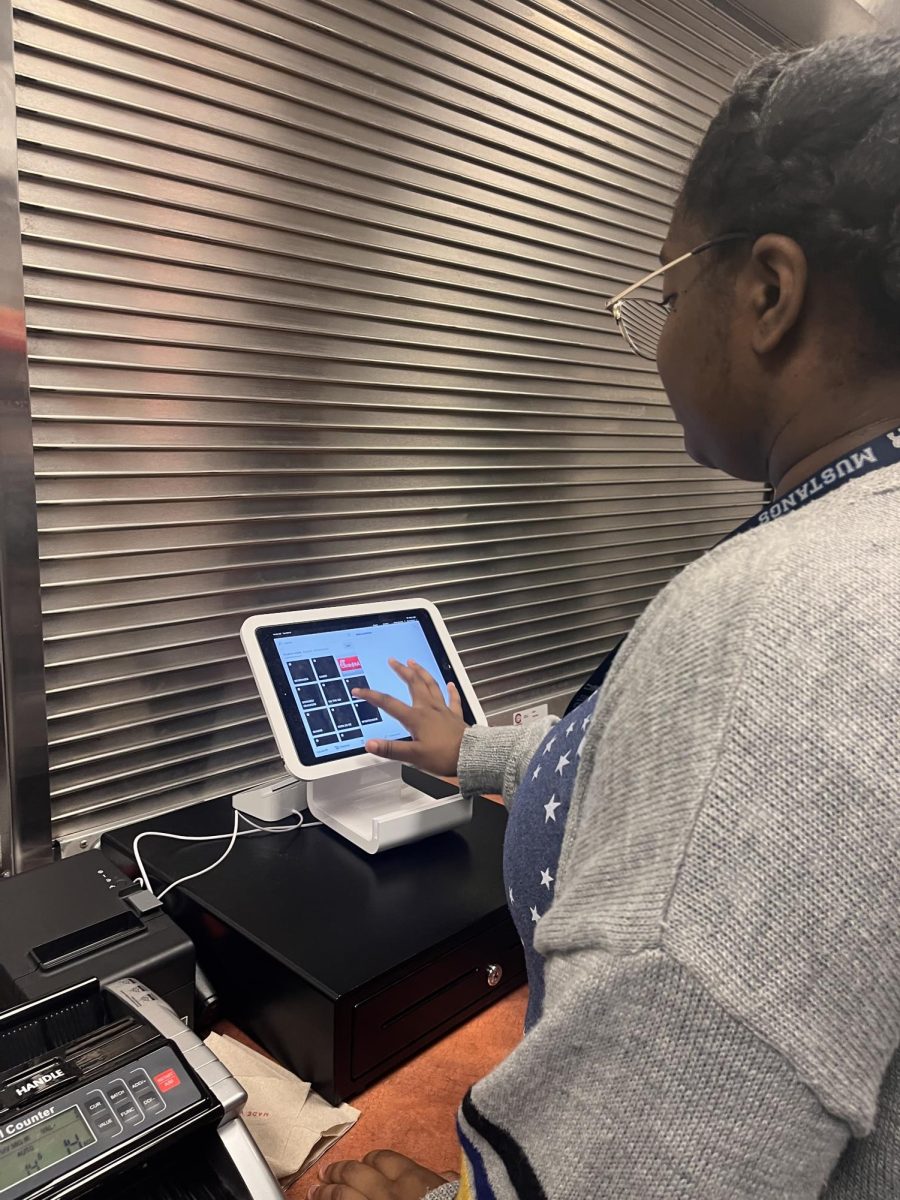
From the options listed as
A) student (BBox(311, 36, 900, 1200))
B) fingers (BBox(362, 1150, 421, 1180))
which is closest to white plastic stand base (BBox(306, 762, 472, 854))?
fingers (BBox(362, 1150, 421, 1180))

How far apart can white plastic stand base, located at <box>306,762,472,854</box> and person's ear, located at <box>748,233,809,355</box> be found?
2.57 ft

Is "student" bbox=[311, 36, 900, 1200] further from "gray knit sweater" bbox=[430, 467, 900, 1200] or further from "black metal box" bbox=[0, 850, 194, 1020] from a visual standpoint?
"black metal box" bbox=[0, 850, 194, 1020]

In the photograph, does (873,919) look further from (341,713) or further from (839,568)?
(341,713)

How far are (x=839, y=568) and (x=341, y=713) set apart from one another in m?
0.83

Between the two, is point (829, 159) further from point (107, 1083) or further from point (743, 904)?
point (107, 1083)

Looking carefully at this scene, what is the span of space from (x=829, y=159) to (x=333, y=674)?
85cm

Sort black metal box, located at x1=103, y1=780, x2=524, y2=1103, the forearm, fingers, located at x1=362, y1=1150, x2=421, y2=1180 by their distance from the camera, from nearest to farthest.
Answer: fingers, located at x1=362, y1=1150, x2=421, y2=1180 → black metal box, located at x1=103, y1=780, x2=524, y2=1103 → the forearm

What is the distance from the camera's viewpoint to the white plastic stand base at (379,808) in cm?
114

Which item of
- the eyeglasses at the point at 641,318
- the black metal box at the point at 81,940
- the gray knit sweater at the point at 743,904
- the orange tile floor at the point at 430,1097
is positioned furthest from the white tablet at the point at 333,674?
the gray knit sweater at the point at 743,904

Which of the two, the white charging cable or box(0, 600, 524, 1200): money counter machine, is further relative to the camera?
the white charging cable

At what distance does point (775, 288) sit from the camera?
603mm

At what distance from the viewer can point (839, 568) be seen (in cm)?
43

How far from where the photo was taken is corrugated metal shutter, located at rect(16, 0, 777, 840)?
3.53 feet

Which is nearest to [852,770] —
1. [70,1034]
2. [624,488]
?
[70,1034]
